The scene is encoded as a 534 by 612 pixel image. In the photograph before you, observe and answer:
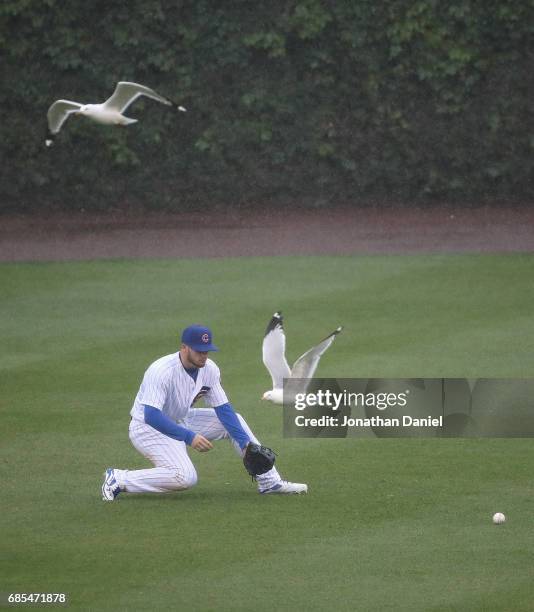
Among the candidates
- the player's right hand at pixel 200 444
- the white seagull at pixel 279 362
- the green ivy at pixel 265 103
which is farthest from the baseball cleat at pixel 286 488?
the green ivy at pixel 265 103

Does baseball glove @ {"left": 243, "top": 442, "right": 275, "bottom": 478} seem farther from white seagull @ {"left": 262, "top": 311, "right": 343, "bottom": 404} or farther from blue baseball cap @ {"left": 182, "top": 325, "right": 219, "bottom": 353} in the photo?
white seagull @ {"left": 262, "top": 311, "right": 343, "bottom": 404}

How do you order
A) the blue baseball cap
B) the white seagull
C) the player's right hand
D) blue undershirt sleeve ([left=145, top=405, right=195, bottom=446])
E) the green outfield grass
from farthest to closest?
the white seagull
the blue baseball cap
blue undershirt sleeve ([left=145, top=405, right=195, bottom=446])
the player's right hand
the green outfield grass

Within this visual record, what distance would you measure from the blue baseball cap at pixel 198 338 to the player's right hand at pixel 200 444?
1.92 feet

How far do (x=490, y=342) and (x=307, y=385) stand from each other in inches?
145

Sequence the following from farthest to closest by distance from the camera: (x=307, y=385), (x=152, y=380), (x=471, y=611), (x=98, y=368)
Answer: (x=98, y=368) → (x=307, y=385) → (x=152, y=380) → (x=471, y=611)

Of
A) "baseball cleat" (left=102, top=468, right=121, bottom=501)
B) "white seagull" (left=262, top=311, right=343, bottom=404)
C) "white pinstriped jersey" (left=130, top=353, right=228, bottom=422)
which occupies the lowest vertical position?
"baseball cleat" (left=102, top=468, right=121, bottom=501)

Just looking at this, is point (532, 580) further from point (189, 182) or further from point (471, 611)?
point (189, 182)

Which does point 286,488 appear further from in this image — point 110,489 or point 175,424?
point 110,489

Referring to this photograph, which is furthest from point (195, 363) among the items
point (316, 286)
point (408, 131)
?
point (408, 131)

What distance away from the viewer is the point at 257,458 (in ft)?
28.2

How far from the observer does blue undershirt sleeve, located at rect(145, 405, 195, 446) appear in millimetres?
8562

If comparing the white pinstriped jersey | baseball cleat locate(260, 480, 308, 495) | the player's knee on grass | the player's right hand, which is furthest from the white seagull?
the player's right hand

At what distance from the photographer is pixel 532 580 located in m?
7.05

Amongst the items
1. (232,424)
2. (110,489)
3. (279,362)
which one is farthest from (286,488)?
(279,362)
